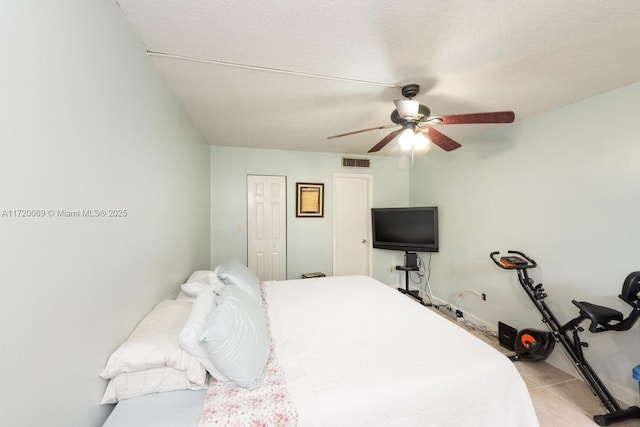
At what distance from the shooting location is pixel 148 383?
1148mm

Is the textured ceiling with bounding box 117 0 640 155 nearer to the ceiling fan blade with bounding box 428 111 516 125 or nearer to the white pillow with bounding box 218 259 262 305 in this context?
Result: the ceiling fan blade with bounding box 428 111 516 125

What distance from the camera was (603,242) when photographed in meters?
2.05

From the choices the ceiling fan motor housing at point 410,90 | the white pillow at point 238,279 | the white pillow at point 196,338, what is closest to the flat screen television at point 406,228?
the ceiling fan motor housing at point 410,90

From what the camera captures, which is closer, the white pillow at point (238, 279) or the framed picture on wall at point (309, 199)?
the white pillow at point (238, 279)

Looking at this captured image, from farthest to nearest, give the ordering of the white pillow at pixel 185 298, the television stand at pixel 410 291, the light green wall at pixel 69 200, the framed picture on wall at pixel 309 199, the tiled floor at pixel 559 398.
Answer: the framed picture on wall at pixel 309 199 < the television stand at pixel 410 291 < the white pillow at pixel 185 298 < the tiled floor at pixel 559 398 < the light green wall at pixel 69 200

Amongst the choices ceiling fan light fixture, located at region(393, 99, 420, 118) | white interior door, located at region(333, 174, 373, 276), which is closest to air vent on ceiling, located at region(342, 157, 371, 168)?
white interior door, located at region(333, 174, 373, 276)

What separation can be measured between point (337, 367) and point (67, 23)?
1898 mm

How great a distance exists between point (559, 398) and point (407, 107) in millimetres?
2649

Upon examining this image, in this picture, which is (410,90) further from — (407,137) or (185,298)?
(185,298)

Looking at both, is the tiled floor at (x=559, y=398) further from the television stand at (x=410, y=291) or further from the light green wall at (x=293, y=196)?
the light green wall at (x=293, y=196)

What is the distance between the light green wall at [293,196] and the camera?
3.80 metres

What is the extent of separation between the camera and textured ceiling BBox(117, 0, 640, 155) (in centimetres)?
122

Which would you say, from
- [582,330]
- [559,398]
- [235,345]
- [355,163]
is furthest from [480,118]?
[355,163]

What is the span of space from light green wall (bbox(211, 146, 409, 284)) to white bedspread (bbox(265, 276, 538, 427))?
223 centimetres
